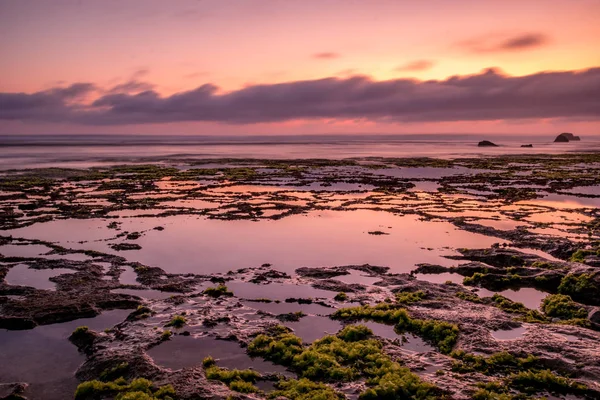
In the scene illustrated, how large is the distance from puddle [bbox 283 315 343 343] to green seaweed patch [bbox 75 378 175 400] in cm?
359

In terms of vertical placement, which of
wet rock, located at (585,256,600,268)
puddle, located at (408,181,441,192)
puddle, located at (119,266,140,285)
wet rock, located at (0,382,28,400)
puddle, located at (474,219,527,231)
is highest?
puddle, located at (408,181,441,192)

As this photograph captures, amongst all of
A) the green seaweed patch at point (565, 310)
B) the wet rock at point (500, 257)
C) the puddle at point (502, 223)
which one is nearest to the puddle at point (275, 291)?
the green seaweed patch at point (565, 310)

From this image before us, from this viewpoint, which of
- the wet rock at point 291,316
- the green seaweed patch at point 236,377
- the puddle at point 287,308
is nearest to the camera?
the green seaweed patch at point 236,377

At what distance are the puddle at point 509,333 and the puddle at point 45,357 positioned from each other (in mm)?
9760

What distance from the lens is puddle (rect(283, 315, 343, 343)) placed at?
10398 millimetres

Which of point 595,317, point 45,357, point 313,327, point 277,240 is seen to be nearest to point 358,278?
point 313,327

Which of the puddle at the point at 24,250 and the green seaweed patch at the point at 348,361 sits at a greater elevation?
the puddle at the point at 24,250

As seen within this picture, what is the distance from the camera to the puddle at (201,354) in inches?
355

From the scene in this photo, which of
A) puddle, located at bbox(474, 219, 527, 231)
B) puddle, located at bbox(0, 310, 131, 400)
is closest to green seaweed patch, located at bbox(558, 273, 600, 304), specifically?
puddle, located at bbox(474, 219, 527, 231)

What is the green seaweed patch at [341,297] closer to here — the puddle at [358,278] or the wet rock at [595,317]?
the puddle at [358,278]

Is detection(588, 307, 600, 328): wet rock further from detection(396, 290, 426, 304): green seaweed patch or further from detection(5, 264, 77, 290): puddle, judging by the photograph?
detection(5, 264, 77, 290): puddle

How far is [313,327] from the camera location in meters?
10.9

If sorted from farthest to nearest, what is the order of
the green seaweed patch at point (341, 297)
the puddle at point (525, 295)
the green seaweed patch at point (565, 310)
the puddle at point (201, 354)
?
the green seaweed patch at point (341, 297)
the puddle at point (525, 295)
the green seaweed patch at point (565, 310)
the puddle at point (201, 354)

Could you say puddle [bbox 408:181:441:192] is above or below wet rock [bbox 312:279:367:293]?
above
